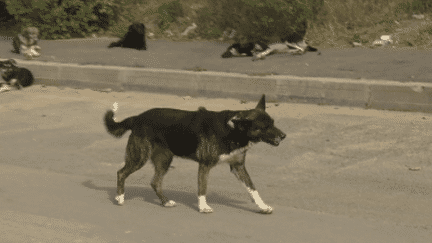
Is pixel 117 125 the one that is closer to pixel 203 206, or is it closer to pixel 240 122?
pixel 203 206

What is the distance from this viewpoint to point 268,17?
1278 centimetres

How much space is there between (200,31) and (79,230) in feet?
34.8

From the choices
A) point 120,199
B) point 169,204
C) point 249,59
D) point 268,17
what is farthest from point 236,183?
point 268,17

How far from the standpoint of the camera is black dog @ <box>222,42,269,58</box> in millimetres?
11445

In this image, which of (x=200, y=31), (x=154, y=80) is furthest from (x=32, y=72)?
(x=200, y=31)

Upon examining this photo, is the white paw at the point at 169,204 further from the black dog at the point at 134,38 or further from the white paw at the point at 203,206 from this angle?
the black dog at the point at 134,38

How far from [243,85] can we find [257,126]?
16.4ft

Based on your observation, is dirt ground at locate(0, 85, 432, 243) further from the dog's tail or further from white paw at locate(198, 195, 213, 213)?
the dog's tail

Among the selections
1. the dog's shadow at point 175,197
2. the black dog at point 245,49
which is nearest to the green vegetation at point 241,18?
the black dog at point 245,49

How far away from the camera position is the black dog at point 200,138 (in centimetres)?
438

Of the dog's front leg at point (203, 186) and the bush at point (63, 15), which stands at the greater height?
the dog's front leg at point (203, 186)

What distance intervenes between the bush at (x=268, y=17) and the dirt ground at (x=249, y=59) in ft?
2.24

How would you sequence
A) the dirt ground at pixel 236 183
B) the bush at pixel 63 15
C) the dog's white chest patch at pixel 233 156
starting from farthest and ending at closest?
the bush at pixel 63 15
the dog's white chest patch at pixel 233 156
the dirt ground at pixel 236 183

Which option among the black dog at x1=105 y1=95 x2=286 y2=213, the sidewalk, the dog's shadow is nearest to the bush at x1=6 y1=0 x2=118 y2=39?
the sidewalk
